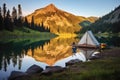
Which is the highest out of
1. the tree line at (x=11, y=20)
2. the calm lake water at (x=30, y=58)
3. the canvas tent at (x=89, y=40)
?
the tree line at (x=11, y=20)

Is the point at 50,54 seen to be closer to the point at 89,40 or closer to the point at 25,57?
the point at 25,57

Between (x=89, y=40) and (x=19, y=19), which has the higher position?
(x=19, y=19)

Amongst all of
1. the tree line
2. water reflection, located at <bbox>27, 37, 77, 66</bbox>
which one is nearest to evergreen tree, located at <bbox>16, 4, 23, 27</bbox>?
the tree line

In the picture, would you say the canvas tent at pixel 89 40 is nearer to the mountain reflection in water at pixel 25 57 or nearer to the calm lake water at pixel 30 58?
the mountain reflection in water at pixel 25 57

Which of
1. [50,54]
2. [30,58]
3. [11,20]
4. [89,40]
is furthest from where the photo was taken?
[11,20]

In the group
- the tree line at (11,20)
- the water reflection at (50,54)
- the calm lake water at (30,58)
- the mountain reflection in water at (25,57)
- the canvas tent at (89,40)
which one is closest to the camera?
the mountain reflection in water at (25,57)

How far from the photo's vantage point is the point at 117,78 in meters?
16.2

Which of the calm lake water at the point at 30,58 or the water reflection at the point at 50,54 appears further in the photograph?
the water reflection at the point at 50,54

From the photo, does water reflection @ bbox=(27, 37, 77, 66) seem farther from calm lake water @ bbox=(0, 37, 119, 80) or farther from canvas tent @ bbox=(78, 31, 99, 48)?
canvas tent @ bbox=(78, 31, 99, 48)

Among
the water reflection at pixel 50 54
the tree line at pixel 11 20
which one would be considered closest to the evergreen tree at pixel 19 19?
the tree line at pixel 11 20

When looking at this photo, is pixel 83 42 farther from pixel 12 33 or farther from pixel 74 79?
pixel 12 33

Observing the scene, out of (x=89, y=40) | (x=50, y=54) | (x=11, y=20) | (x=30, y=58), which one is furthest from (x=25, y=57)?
(x=11, y=20)

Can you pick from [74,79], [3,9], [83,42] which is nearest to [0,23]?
[3,9]

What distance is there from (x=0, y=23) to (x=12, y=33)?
13.7m
